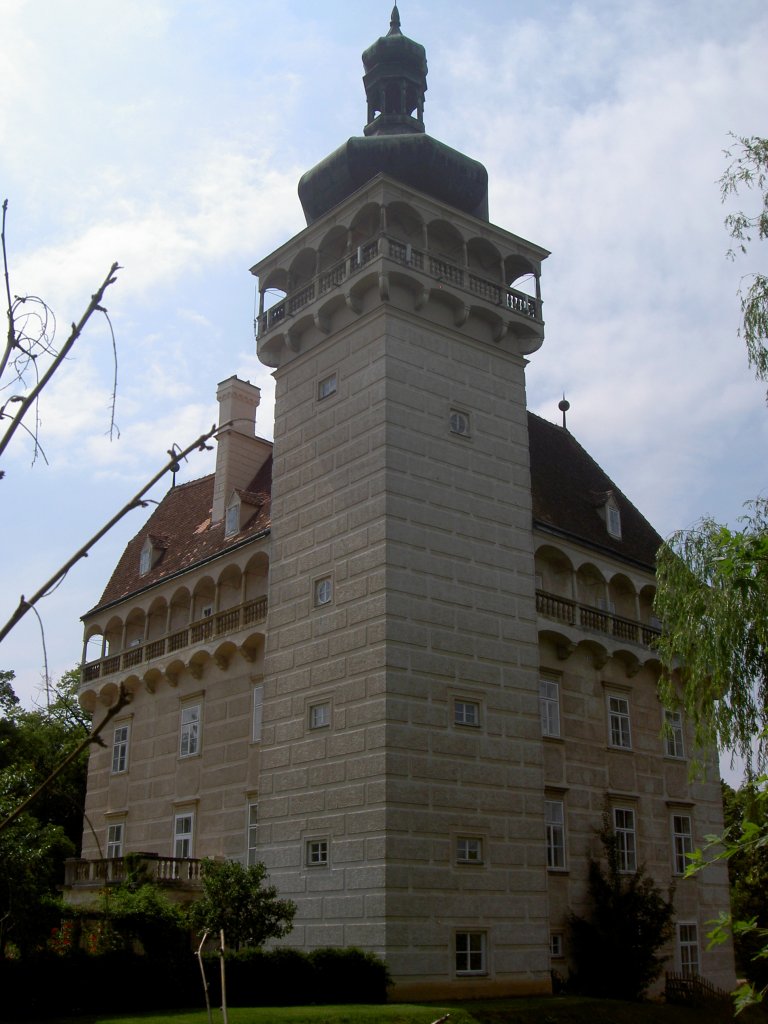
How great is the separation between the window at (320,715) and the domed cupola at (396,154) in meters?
13.0

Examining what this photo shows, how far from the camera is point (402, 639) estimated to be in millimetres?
23938

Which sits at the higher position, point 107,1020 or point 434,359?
point 434,359

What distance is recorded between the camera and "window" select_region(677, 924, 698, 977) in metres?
28.1

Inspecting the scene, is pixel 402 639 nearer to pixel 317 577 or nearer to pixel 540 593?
pixel 317 577

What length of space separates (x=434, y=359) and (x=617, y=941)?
14345 mm

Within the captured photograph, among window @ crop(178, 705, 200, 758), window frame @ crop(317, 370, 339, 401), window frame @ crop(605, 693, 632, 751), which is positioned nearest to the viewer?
window frame @ crop(317, 370, 339, 401)

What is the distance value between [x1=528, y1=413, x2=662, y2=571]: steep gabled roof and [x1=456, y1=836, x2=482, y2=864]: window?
27.8ft

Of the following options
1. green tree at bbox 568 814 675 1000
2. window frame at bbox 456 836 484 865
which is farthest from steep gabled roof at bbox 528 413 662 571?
green tree at bbox 568 814 675 1000

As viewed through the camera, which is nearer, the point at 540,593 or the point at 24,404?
the point at 24,404

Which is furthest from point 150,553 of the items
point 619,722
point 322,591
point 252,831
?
point 619,722

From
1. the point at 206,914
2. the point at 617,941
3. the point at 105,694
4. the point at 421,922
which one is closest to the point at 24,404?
the point at 206,914

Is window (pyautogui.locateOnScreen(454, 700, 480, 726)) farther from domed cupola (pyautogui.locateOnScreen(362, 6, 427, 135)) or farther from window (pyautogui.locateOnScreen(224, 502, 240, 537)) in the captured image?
domed cupola (pyautogui.locateOnScreen(362, 6, 427, 135))

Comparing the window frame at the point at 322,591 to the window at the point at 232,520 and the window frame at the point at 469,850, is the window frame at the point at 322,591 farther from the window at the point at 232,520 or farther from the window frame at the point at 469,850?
the window frame at the point at 469,850

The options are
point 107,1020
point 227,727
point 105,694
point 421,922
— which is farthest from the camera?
point 105,694
